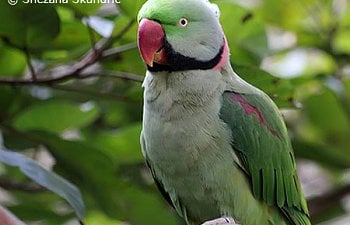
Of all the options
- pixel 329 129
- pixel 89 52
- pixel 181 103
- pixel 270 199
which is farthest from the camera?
pixel 329 129

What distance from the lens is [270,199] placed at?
1218mm

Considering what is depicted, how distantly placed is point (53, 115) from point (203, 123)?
1.51ft

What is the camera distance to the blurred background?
1302 millimetres

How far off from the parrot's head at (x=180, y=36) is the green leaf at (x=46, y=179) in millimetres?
228

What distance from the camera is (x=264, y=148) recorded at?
1.20 meters

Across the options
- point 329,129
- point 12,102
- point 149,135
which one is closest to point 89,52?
point 12,102

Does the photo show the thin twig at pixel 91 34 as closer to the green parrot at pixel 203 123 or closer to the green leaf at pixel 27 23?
the green leaf at pixel 27 23

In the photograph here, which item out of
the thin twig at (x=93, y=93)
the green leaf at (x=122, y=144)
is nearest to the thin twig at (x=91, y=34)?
the thin twig at (x=93, y=93)

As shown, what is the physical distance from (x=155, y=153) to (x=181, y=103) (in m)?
0.09

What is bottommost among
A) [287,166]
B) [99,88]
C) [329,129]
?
[329,129]

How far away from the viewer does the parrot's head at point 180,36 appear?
40.7 inches

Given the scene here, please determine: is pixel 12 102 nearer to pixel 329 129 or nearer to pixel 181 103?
pixel 181 103

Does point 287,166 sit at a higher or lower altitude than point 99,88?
higher

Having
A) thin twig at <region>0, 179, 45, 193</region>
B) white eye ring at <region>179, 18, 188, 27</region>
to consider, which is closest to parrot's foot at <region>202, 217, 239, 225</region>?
white eye ring at <region>179, 18, 188, 27</region>
